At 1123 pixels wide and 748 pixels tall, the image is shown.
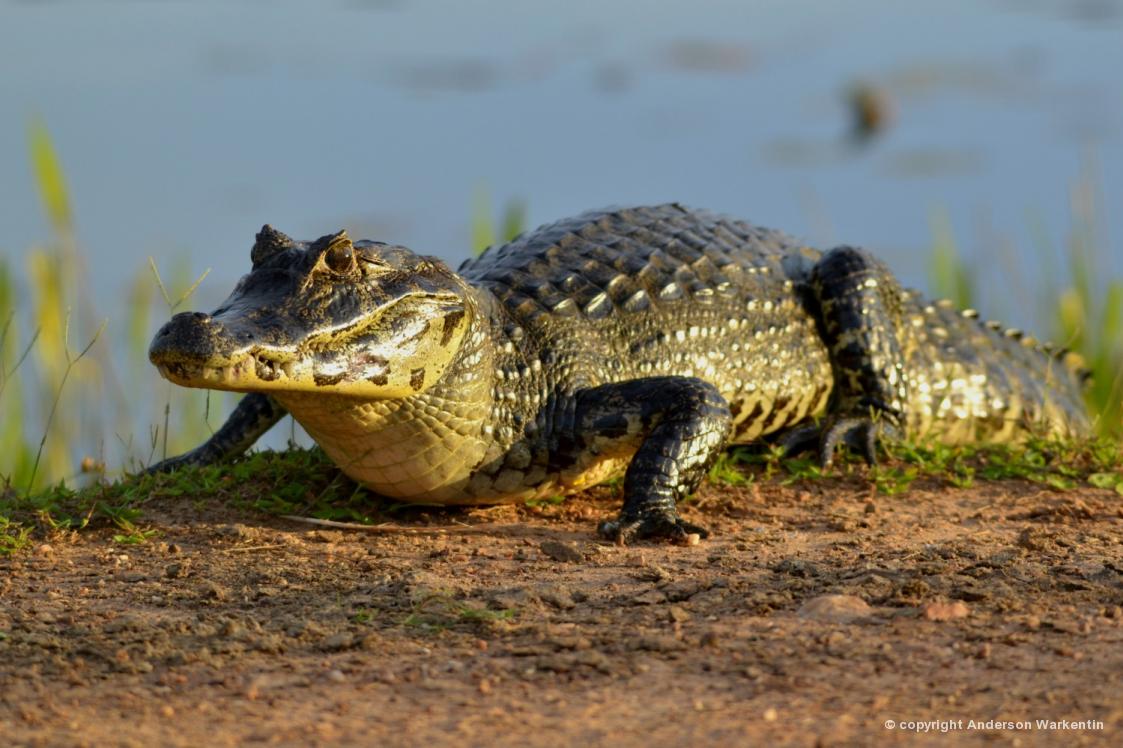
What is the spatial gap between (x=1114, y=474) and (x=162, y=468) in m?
3.74

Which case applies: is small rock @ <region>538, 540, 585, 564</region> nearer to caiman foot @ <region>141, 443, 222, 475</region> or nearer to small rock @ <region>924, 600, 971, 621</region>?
small rock @ <region>924, 600, 971, 621</region>

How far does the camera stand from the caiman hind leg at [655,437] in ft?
16.4

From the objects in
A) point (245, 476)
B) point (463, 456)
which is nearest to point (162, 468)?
point (245, 476)

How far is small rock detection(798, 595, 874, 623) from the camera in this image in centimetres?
391

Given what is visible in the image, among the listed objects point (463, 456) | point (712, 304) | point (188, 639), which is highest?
point (712, 304)

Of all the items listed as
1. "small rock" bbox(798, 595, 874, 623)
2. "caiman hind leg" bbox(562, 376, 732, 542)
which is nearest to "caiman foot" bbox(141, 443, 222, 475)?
"caiman hind leg" bbox(562, 376, 732, 542)

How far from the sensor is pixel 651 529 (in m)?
4.96

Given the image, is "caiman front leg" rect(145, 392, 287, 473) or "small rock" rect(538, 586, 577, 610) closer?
"small rock" rect(538, 586, 577, 610)

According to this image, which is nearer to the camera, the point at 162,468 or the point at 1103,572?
the point at 1103,572

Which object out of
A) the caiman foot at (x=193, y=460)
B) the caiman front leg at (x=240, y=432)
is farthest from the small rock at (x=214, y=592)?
the caiman front leg at (x=240, y=432)

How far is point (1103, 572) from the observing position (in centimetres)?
427

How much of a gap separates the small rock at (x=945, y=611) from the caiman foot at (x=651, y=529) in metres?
1.15

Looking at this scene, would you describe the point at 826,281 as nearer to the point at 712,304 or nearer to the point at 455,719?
the point at 712,304

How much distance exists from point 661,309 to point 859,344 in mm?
1003
